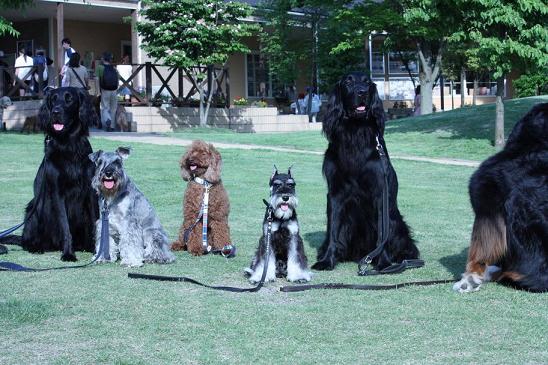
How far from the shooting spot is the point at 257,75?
4369cm

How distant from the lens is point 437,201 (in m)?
12.8

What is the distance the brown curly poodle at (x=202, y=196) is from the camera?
8016 millimetres

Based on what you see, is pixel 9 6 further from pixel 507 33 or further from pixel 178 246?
pixel 178 246

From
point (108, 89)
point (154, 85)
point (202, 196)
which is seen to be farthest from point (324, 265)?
point (154, 85)

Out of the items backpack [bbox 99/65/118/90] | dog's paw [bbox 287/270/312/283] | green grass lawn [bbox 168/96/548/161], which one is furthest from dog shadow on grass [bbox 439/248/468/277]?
backpack [bbox 99/65/118/90]

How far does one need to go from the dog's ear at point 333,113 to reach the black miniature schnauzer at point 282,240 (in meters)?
0.83

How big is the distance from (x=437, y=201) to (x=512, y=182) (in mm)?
6749

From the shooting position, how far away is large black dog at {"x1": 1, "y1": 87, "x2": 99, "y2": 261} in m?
7.78

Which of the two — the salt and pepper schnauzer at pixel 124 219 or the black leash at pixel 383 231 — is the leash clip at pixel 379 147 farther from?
the salt and pepper schnauzer at pixel 124 219

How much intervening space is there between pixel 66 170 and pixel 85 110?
643 mm

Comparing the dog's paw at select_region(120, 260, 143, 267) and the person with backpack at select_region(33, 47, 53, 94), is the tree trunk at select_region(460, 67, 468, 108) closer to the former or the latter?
the person with backpack at select_region(33, 47, 53, 94)

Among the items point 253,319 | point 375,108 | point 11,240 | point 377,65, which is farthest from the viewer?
point 377,65

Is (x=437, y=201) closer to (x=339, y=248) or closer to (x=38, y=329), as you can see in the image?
(x=339, y=248)

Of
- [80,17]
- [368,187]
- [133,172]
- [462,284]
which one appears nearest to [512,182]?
[462,284]
